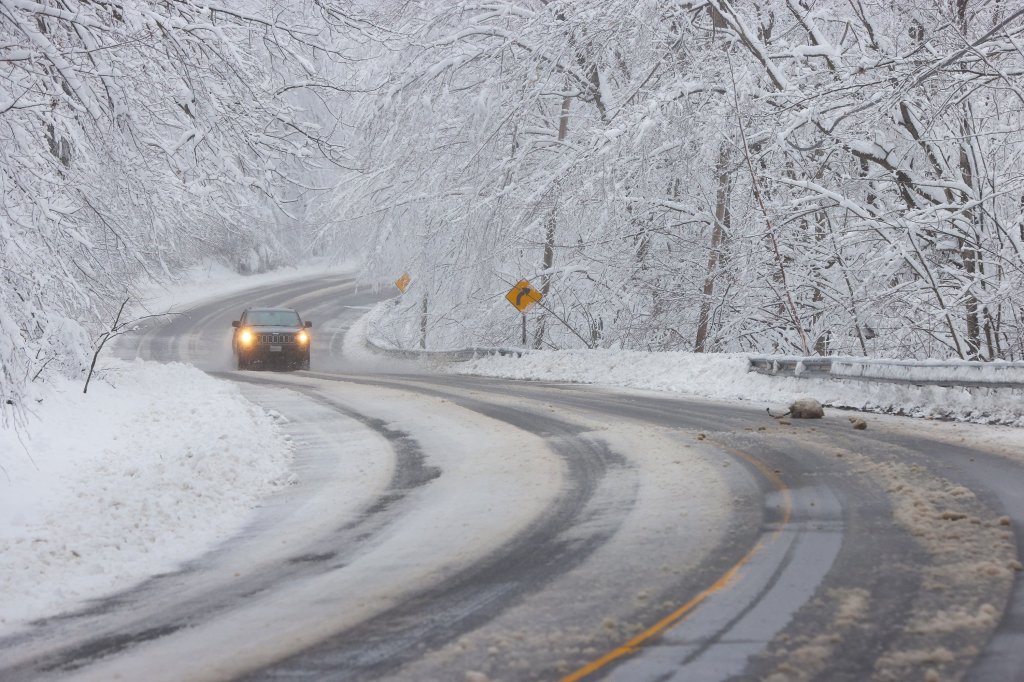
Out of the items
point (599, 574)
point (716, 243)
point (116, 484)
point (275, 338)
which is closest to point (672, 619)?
point (599, 574)

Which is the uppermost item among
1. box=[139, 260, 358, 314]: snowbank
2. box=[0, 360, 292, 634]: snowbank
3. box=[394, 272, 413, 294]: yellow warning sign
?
box=[139, 260, 358, 314]: snowbank

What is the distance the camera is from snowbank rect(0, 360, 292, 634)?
6.57 m

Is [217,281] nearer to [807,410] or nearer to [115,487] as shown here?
[807,410]

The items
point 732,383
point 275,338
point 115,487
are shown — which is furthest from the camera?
point 275,338

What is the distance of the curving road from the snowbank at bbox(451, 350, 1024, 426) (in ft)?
6.22

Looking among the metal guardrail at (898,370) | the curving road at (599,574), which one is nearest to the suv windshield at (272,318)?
the metal guardrail at (898,370)

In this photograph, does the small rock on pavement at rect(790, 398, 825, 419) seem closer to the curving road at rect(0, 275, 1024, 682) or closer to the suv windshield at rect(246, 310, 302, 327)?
the curving road at rect(0, 275, 1024, 682)

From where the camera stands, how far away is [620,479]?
9.35m

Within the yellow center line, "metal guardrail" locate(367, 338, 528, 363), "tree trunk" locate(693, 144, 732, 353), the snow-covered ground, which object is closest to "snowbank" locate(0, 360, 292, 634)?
the snow-covered ground

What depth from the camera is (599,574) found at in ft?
19.7

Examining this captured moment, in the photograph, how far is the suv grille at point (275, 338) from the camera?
27.3 meters

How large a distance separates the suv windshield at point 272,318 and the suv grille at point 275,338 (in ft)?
1.48

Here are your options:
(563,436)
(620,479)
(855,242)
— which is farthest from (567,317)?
(620,479)

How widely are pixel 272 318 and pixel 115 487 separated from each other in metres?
19.7
